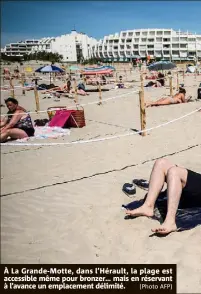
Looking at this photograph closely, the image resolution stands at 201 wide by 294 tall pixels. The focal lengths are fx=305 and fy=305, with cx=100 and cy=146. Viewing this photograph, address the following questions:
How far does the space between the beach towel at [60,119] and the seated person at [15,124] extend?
111 cm

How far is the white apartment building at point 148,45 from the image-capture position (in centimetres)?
9669

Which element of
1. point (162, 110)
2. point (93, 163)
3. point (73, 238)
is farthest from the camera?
point (162, 110)

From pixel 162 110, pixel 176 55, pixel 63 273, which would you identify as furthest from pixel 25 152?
pixel 176 55

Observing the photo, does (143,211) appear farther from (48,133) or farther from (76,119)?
(76,119)

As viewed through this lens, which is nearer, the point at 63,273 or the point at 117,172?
the point at 63,273

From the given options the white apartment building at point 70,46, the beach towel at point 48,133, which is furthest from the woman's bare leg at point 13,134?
the white apartment building at point 70,46

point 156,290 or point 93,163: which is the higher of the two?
point 93,163

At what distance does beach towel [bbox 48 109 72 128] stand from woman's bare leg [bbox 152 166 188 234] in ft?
17.4

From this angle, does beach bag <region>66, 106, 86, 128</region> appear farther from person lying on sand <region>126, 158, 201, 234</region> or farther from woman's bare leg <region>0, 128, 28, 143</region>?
person lying on sand <region>126, 158, 201, 234</region>

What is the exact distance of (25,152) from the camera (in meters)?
5.91

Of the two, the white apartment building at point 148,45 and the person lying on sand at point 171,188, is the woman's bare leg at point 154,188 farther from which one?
the white apartment building at point 148,45

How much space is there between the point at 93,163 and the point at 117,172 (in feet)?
1.97

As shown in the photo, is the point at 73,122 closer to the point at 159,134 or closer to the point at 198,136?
the point at 159,134
